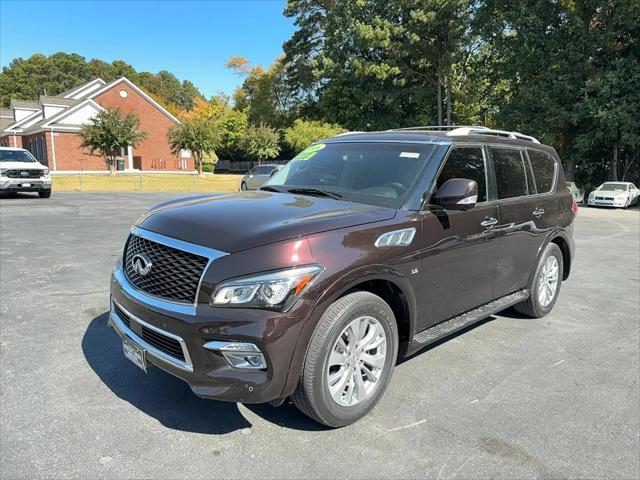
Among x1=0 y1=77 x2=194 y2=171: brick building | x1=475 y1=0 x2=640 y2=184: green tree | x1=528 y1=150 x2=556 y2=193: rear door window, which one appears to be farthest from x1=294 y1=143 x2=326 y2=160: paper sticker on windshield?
x1=0 y1=77 x2=194 y2=171: brick building

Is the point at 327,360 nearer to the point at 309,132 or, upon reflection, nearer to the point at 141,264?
the point at 141,264

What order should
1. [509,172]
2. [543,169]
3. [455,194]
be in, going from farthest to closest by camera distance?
[543,169], [509,172], [455,194]

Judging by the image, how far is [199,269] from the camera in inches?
111

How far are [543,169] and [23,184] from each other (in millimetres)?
Answer: 18746

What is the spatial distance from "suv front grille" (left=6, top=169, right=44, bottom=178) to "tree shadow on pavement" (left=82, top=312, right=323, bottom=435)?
1703 cm

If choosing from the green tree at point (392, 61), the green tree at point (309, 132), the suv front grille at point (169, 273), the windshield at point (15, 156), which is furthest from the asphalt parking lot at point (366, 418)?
the green tree at point (309, 132)

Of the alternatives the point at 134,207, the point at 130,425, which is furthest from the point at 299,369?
the point at 134,207

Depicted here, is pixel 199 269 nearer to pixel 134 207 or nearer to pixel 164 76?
pixel 134 207

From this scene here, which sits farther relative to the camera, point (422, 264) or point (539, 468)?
point (422, 264)

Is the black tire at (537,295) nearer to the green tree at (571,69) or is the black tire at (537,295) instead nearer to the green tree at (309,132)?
the green tree at (571,69)

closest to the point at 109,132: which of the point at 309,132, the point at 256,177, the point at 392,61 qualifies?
the point at 309,132

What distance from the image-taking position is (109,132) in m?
37.8

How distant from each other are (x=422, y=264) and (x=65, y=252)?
7079 millimetres

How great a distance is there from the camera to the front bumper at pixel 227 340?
8.78 ft
